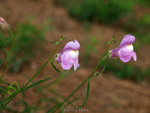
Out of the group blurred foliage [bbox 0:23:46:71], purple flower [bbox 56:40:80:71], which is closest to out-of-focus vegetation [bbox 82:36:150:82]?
blurred foliage [bbox 0:23:46:71]

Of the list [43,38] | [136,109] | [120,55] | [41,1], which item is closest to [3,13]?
[43,38]

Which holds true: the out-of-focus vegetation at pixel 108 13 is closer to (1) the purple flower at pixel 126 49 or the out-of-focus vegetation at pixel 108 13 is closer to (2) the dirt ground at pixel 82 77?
(2) the dirt ground at pixel 82 77

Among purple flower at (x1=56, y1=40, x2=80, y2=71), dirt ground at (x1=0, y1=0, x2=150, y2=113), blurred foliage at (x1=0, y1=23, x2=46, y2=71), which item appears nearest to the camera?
purple flower at (x1=56, y1=40, x2=80, y2=71)

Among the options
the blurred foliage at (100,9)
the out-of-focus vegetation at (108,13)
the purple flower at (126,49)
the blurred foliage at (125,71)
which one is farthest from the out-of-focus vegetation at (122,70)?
the purple flower at (126,49)

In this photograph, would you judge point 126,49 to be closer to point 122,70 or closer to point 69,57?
point 69,57

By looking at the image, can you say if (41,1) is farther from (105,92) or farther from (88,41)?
A: (105,92)

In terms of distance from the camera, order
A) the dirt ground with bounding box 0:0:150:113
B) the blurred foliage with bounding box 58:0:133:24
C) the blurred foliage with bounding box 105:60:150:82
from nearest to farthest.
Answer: the dirt ground with bounding box 0:0:150:113 → the blurred foliage with bounding box 105:60:150:82 → the blurred foliage with bounding box 58:0:133:24

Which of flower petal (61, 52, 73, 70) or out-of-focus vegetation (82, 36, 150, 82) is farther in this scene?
out-of-focus vegetation (82, 36, 150, 82)

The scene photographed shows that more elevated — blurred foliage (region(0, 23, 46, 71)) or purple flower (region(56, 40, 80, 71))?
blurred foliage (region(0, 23, 46, 71))

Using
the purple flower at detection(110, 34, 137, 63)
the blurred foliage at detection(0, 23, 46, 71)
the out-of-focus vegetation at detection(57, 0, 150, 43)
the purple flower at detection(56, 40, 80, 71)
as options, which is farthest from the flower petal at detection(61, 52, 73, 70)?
the out-of-focus vegetation at detection(57, 0, 150, 43)

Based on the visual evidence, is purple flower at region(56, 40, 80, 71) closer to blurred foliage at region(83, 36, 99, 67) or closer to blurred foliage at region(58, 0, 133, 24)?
blurred foliage at region(83, 36, 99, 67)
